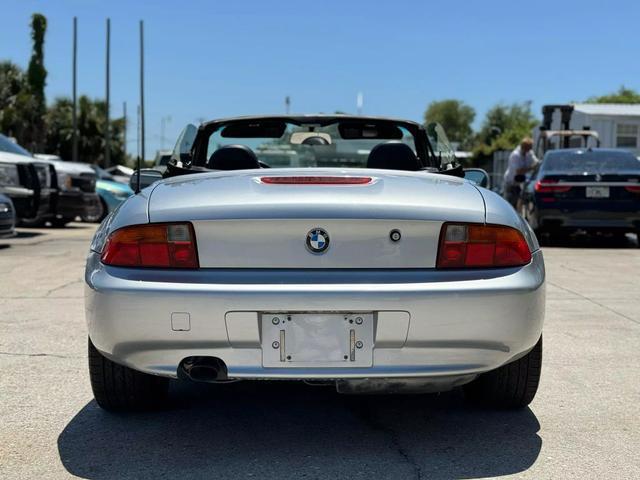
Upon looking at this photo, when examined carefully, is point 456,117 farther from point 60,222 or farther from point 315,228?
point 315,228

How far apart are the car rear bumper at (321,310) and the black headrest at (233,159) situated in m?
1.30

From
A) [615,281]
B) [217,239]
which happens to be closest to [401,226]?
[217,239]

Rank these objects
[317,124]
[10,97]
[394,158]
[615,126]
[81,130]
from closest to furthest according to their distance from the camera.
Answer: [394,158]
[317,124]
[615,126]
[10,97]
[81,130]

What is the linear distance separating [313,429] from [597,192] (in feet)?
29.2

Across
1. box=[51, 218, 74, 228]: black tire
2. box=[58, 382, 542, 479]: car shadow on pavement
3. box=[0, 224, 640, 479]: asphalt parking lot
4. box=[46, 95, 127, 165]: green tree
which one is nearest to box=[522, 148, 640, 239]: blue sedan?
box=[0, 224, 640, 479]: asphalt parking lot

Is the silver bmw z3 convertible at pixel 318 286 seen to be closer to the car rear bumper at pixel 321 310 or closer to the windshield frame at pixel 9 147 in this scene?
the car rear bumper at pixel 321 310

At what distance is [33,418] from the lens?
3723 millimetres

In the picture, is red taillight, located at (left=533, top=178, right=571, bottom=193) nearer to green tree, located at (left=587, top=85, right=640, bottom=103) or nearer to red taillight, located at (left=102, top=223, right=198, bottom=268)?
red taillight, located at (left=102, top=223, right=198, bottom=268)

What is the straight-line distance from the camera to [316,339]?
307 centimetres

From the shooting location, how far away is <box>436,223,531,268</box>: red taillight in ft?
10.4

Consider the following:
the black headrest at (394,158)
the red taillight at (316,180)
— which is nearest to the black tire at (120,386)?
the red taillight at (316,180)

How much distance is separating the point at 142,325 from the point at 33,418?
3.25 feet

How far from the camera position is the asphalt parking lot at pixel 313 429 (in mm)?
3129

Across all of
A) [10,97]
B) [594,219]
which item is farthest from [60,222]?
[10,97]
